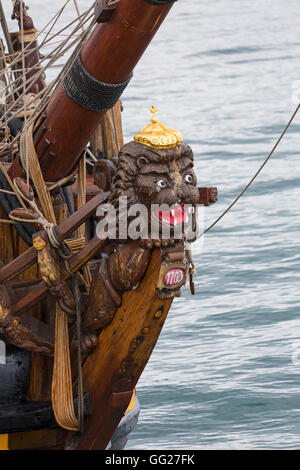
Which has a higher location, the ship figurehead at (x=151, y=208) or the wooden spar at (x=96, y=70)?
the wooden spar at (x=96, y=70)

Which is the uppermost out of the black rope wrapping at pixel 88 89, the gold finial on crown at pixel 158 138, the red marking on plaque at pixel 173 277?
the black rope wrapping at pixel 88 89

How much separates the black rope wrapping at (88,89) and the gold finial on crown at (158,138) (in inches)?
13.6

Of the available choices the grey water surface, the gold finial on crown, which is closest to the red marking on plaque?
the gold finial on crown

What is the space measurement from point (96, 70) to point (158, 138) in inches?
20.2

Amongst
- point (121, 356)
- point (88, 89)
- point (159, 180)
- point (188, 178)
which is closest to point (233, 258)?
point (121, 356)

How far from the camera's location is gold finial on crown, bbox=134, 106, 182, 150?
661cm

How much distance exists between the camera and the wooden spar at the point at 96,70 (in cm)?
667

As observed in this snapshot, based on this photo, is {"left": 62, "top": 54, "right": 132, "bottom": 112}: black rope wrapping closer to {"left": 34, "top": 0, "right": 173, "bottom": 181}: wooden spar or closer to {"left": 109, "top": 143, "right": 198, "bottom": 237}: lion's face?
{"left": 34, "top": 0, "right": 173, "bottom": 181}: wooden spar

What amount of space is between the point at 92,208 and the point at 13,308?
2.16 feet

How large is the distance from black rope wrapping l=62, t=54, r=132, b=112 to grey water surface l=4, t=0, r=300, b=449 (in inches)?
120

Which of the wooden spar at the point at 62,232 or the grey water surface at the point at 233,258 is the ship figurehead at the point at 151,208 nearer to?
the wooden spar at the point at 62,232

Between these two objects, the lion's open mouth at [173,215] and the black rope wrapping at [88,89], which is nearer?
the lion's open mouth at [173,215]

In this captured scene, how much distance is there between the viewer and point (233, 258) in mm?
13695

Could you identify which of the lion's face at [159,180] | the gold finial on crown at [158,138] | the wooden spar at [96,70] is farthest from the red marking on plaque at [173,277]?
the wooden spar at [96,70]
